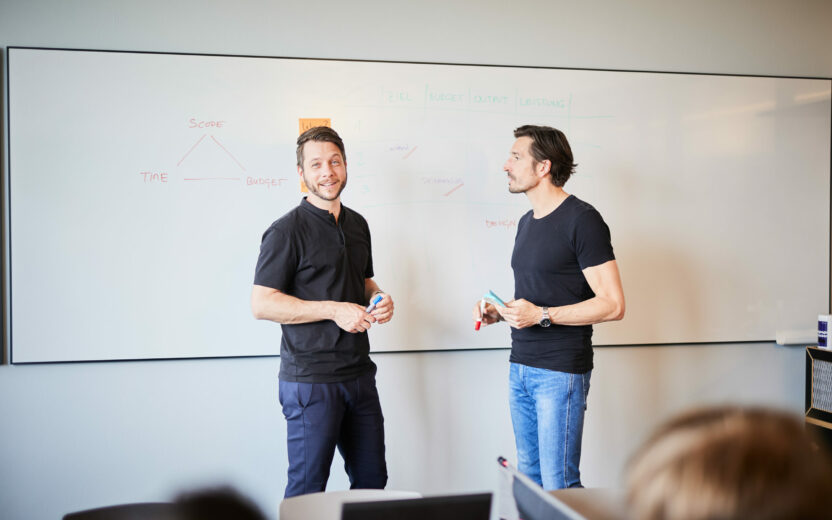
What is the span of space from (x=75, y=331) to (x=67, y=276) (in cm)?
24

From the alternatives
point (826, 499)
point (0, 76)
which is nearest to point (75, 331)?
point (0, 76)

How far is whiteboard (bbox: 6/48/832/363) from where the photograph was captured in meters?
2.44

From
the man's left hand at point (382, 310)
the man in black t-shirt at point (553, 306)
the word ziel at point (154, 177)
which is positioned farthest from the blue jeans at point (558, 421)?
the word ziel at point (154, 177)

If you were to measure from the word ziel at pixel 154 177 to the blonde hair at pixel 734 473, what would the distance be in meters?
2.43

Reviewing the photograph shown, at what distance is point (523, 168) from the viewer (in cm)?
214

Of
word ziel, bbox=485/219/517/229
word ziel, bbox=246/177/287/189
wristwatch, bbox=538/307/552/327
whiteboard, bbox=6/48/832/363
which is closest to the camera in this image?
wristwatch, bbox=538/307/552/327

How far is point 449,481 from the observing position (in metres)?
2.75

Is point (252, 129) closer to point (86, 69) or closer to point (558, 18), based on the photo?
point (86, 69)

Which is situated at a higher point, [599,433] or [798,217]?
[798,217]

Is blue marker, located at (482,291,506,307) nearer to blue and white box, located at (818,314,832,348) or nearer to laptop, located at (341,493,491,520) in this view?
laptop, located at (341,493,491,520)

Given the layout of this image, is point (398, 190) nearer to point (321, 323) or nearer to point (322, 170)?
point (322, 170)

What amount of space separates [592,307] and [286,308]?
1.04m

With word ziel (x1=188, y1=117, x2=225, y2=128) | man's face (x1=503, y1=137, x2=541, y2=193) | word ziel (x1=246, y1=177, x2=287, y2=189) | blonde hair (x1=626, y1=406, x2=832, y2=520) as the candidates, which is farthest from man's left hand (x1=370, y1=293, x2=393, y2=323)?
blonde hair (x1=626, y1=406, x2=832, y2=520)

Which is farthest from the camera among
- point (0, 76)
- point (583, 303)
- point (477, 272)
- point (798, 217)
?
point (798, 217)
